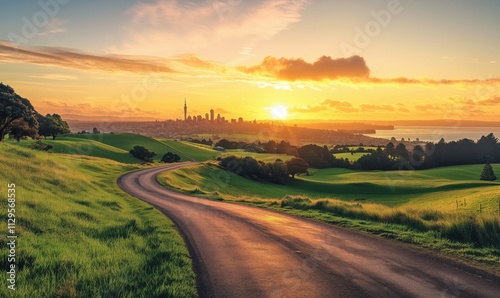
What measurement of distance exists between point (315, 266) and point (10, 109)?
2062 inches

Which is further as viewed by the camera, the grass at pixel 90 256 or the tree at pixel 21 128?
the tree at pixel 21 128

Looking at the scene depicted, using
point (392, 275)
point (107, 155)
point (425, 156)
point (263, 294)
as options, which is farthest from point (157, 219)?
point (425, 156)

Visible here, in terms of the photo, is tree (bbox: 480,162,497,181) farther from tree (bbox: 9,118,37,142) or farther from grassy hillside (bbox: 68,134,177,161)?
grassy hillside (bbox: 68,134,177,161)

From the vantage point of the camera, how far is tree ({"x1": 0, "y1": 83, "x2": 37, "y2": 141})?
46.2 metres

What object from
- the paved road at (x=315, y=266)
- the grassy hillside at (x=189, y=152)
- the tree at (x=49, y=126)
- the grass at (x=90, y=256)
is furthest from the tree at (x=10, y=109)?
the grassy hillside at (x=189, y=152)

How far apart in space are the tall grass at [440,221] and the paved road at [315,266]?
3081 millimetres

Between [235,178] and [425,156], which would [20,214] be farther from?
[425,156]

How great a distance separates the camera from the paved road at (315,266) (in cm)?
884

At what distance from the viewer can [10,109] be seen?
46.2 m

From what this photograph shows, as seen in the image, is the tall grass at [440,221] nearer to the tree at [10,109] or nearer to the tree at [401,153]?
the tree at [10,109]

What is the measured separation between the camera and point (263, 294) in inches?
340

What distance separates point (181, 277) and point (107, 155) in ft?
320

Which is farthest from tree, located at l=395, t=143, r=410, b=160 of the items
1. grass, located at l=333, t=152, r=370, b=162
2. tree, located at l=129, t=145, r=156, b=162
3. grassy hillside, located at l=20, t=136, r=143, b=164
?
grassy hillside, located at l=20, t=136, r=143, b=164

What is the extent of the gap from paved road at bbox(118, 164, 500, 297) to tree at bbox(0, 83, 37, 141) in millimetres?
43903
